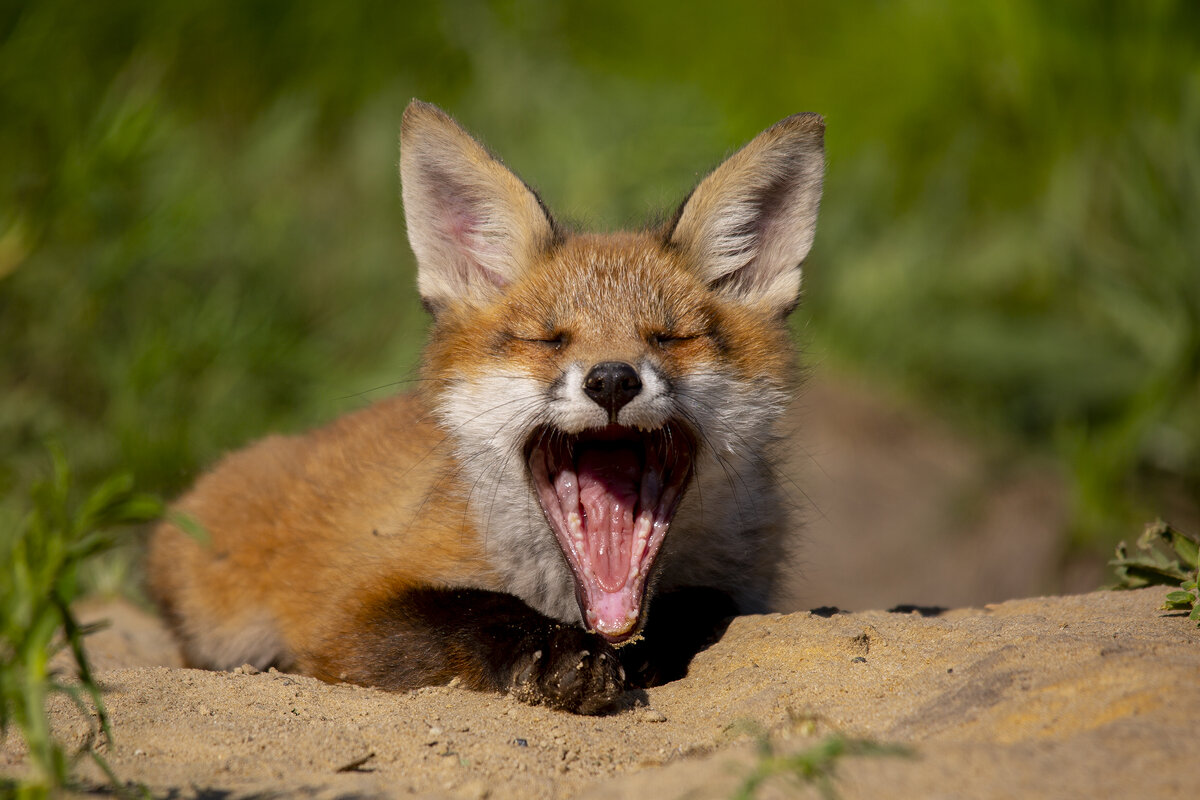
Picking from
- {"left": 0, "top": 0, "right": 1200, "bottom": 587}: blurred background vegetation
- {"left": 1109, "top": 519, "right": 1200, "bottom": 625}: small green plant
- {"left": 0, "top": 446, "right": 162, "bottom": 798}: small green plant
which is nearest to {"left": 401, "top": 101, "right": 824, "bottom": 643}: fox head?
{"left": 0, "top": 0, "right": 1200, "bottom": 587}: blurred background vegetation

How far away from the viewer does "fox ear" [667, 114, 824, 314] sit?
379 cm

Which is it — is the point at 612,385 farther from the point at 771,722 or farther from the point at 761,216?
the point at 761,216

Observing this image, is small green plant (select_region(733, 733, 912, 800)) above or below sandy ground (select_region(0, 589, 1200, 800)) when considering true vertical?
above

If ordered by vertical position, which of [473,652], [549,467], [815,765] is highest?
[549,467]

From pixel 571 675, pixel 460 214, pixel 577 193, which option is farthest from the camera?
pixel 577 193

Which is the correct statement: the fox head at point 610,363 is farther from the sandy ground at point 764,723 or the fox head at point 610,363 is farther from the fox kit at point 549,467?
the sandy ground at point 764,723

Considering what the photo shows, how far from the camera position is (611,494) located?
346cm

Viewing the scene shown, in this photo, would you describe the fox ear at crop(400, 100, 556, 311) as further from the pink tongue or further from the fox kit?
the pink tongue

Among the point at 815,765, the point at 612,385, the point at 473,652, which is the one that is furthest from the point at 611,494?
the point at 815,765

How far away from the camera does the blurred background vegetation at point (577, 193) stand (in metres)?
6.20

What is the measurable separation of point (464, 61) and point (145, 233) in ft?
13.4

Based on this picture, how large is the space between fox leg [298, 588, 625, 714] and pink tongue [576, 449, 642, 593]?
266 millimetres

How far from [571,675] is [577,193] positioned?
5.45 m

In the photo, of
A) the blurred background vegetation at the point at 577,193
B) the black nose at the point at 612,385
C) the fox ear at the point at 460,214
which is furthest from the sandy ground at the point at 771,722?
the blurred background vegetation at the point at 577,193
